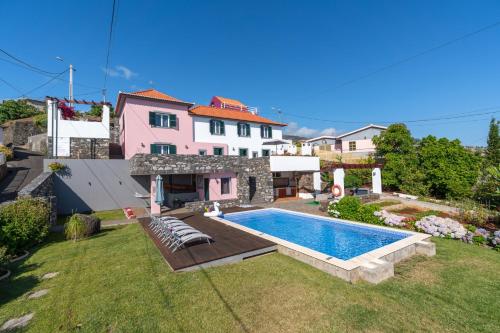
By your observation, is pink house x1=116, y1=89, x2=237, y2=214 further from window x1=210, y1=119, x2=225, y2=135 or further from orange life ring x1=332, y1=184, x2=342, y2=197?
orange life ring x1=332, y1=184, x2=342, y2=197

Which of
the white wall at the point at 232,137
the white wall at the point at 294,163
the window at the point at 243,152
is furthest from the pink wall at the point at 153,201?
the window at the point at 243,152

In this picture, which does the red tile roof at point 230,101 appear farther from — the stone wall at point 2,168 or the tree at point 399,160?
the stone wall at point 2,168

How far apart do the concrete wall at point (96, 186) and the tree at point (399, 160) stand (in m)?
25.4

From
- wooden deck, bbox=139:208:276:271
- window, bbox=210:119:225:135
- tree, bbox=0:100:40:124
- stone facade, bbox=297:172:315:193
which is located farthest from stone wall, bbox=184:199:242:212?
tree, bbox=0:100:40:124

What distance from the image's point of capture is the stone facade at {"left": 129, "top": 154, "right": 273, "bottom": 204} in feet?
51.4

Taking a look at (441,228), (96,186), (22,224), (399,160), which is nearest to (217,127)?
(96,186)

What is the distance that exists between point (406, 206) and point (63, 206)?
84.3 ft

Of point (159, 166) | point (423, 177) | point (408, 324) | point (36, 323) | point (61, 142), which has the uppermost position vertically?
point (61, 142)

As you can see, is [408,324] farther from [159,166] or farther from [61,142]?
[61,142]

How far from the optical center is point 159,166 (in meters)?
16.0

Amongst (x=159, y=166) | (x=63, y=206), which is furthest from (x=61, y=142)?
(x=159, y=166)

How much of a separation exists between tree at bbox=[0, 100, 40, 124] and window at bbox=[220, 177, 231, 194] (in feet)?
143

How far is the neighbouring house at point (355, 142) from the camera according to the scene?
4014cm

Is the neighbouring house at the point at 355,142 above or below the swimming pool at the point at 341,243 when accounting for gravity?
above
